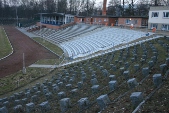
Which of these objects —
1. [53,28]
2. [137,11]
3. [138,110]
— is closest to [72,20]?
[53,28]

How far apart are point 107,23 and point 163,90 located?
4537 centimetres

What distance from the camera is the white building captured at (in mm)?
36781

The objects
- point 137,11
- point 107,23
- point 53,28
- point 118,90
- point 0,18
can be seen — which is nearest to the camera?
point 118,90

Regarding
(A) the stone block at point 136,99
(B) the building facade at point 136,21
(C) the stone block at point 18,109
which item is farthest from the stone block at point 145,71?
(B) the building facade at point 136,21

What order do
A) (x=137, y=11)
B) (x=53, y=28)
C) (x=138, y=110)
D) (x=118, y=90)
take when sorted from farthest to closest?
(x=137, y=11), (x=53, y=28), (x=118, y=90), (x=138, y=110)

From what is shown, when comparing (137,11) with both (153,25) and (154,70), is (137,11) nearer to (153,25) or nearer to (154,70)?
(153,25)

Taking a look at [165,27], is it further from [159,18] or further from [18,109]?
[18,109]

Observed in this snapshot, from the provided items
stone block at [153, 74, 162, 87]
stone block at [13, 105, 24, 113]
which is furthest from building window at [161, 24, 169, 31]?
stone block at [13, 105, 24, 113]

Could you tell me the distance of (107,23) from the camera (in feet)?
170

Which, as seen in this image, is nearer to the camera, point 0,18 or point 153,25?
point 153,25

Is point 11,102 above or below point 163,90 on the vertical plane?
below

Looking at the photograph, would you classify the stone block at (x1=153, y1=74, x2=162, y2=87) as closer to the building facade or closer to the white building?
the white building

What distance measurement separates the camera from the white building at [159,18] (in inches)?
1448

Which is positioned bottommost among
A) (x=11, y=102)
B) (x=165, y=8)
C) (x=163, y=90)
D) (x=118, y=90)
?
(x=11, y=102)
